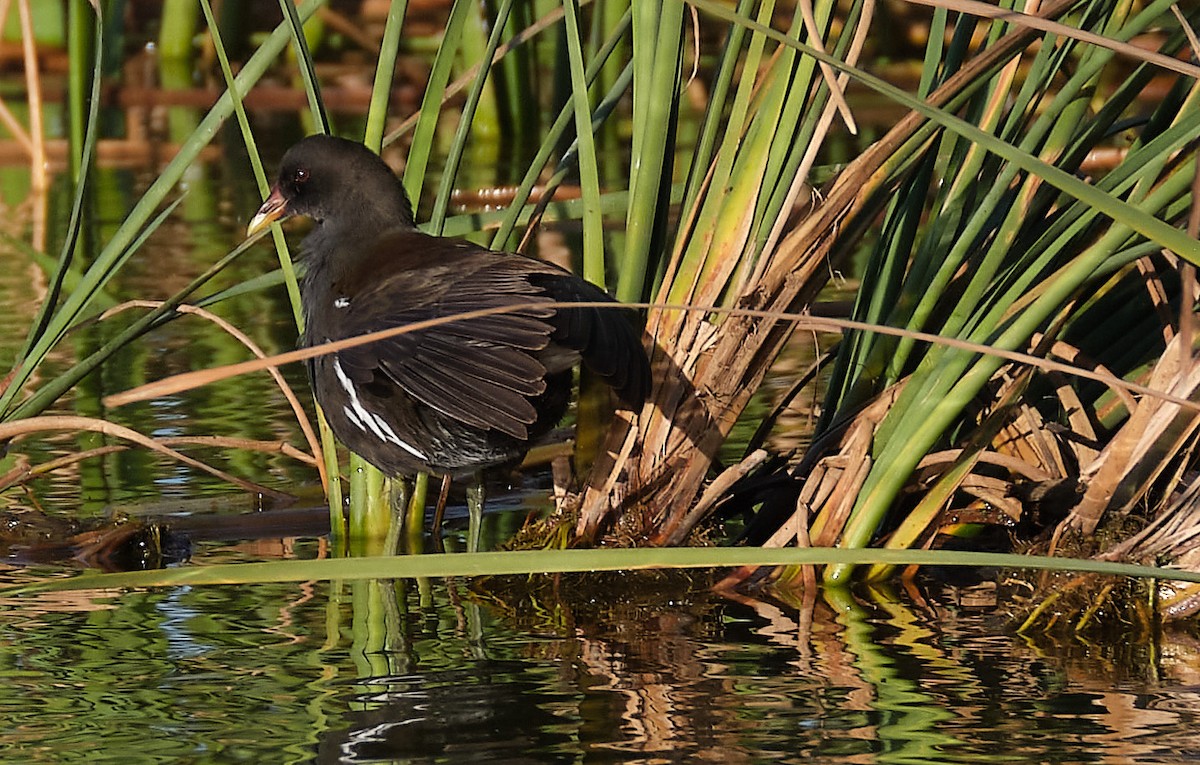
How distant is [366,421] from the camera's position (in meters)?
3.00

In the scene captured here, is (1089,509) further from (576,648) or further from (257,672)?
(257,672)

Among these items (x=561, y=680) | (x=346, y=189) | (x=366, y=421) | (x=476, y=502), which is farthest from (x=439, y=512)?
(x=561, y=680)

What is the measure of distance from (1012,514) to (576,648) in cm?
80

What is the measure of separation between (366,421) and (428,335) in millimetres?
335

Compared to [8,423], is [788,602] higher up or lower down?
lower down

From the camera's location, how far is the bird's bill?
357 centimetres

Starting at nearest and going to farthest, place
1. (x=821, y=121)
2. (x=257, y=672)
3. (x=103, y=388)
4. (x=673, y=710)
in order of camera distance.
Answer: (x=673, y=710) < (x=257, y=672) < (x=821, y=121) < (x=103, y=388)

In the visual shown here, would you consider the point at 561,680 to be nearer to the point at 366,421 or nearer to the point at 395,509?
the point at 366,421

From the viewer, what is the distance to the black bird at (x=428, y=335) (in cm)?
265

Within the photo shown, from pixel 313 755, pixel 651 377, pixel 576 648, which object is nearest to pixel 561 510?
pixel 651 377

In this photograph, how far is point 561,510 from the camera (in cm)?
325

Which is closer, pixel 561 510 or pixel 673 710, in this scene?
pixel 673 710

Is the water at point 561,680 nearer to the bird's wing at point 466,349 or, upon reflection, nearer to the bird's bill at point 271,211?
the bird's wing at point 466,349

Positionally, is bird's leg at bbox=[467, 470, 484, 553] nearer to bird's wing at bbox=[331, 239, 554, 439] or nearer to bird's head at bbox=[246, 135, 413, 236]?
bird's wing at bbox=[331, 239, 554, 439]
